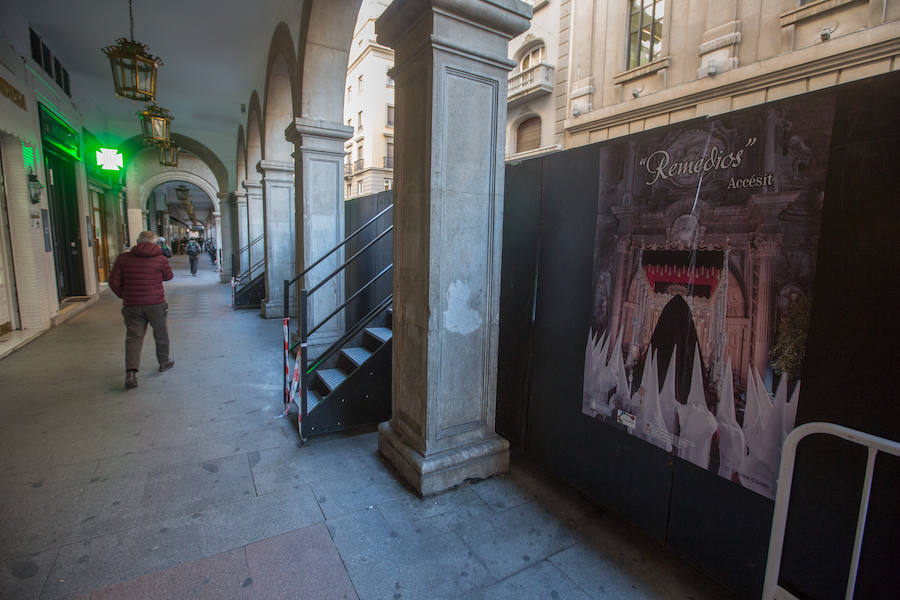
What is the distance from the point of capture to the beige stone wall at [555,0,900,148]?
9578 millimetres

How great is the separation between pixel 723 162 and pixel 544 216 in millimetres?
1324

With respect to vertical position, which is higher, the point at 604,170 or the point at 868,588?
the point at 604,170

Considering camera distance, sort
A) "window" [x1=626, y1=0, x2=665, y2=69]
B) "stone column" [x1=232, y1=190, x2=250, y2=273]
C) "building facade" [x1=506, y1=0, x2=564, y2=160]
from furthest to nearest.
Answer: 1. "building facade" [x1=506, y1=0, x2=564, y2=160]
2. "window" [x1=626, y1=0, x2=665, y2=69]
3. "stone column" [x1=232, y1=190, x2=250, y2=273]

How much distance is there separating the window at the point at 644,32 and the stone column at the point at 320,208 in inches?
517

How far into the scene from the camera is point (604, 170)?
9.16ft

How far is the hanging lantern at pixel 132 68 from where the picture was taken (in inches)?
220

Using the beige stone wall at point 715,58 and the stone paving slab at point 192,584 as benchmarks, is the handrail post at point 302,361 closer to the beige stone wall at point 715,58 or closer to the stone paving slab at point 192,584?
the stone paving slab at point 192,584

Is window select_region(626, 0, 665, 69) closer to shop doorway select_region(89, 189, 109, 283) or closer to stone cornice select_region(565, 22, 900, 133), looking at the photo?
stone cornice select_region(565, 22, 900, 133)

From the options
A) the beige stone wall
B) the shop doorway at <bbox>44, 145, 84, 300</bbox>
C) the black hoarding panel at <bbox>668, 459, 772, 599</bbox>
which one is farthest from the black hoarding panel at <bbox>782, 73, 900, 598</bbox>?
the shop doorway at <bbox>44, 145, 84, 300</bbox>

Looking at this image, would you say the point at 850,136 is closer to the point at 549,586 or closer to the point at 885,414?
the point at 885,414

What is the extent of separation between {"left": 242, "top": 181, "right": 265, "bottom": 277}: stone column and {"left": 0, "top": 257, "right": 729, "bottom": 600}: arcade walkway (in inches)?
321

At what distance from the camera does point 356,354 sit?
5039 mm

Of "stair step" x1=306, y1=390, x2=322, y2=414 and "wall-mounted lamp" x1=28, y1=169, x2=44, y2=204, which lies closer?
"stair step" x1=306, y1=390, x2=322, y2=414

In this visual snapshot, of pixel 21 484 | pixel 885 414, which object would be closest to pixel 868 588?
pixel 885 414
